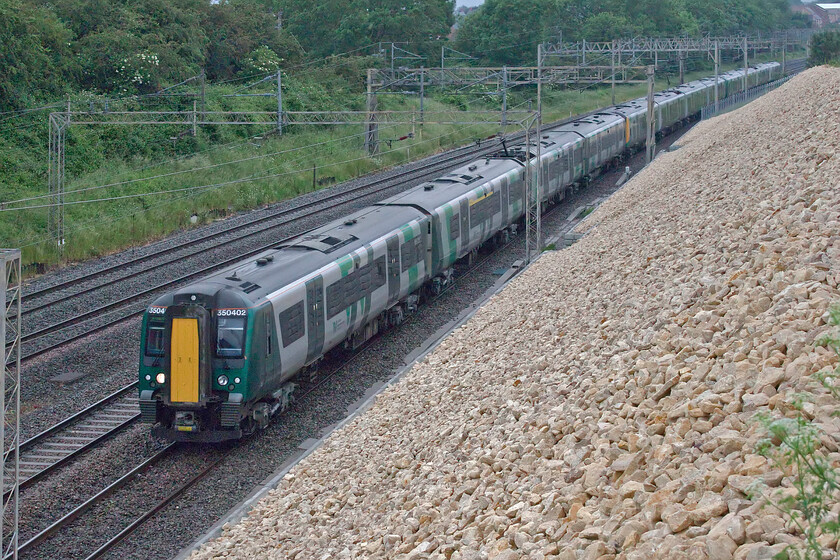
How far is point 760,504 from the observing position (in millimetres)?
5891

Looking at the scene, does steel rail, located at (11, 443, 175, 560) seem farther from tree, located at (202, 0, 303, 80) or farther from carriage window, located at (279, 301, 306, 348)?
tree, located at (202, 0, 303, 80)

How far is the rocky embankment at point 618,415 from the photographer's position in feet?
21.9

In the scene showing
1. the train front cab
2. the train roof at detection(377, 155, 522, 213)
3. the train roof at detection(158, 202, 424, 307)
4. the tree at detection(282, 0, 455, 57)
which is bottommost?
the train front cab

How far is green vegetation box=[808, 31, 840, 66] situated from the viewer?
65.5m

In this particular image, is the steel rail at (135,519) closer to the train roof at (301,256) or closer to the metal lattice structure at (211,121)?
the train roof at (301,256)

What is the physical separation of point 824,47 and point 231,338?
64.3 meters

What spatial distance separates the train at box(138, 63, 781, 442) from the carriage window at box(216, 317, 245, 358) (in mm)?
16

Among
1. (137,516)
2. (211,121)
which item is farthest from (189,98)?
(137,516)

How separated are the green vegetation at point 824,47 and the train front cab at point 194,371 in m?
61.0

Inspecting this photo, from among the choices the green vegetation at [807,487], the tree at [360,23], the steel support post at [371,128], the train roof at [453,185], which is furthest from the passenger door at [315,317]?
the tree at [360,23]

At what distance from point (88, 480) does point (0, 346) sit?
3828mm

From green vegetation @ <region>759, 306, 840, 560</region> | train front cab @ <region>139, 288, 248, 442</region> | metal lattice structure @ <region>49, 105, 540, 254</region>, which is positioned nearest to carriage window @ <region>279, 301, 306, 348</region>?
train front cab @ <region>139, 288, 248, 442</region>

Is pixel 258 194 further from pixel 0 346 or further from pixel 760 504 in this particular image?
pixel 760 504

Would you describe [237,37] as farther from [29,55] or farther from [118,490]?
[118,490]
